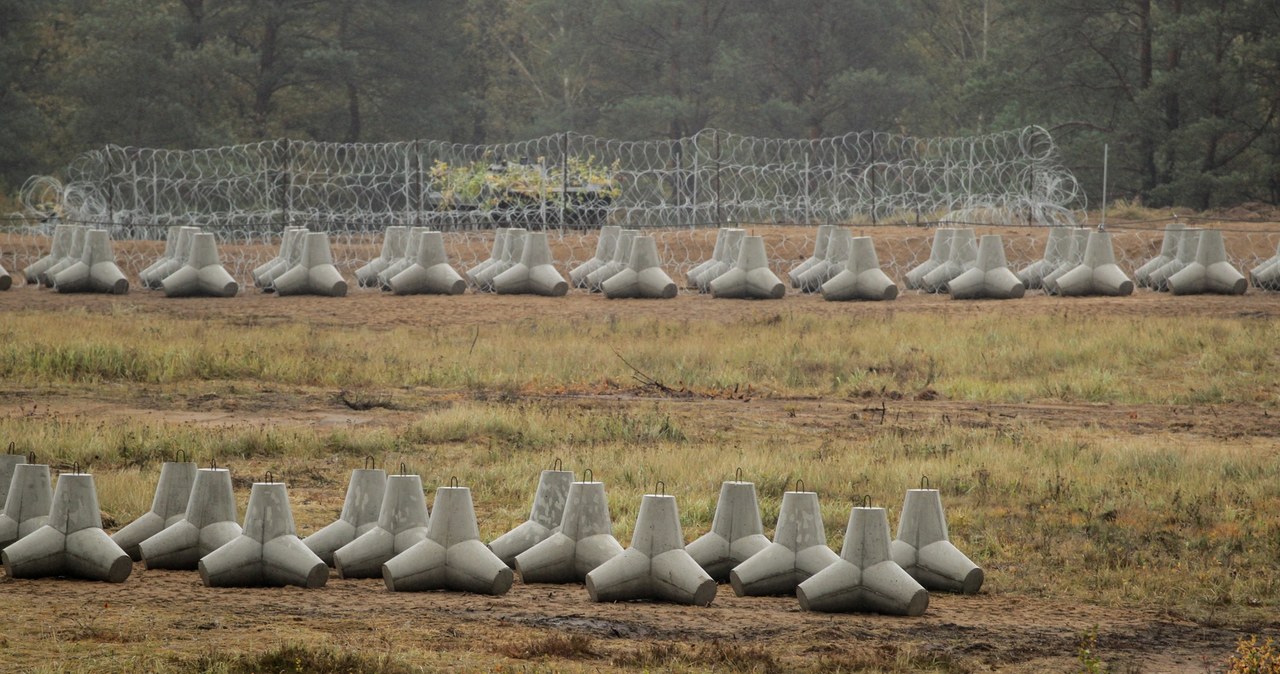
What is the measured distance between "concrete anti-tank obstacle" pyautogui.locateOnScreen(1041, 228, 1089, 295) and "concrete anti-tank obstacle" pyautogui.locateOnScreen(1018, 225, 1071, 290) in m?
0.13

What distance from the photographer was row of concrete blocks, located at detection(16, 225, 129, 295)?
2912 cm

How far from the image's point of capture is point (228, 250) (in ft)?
119

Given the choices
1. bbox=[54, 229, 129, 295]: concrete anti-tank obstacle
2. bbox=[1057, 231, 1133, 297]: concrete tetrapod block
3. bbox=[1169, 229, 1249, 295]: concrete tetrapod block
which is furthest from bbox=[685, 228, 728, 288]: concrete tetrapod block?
bbox=[54, 229, 129, 295]: concrete anti-tank obstacle

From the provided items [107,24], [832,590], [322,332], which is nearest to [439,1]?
[107,24]

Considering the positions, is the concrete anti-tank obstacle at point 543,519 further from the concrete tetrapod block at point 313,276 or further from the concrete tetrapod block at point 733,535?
the concrete tetrapod block at point 313,276

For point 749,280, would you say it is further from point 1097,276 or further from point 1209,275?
point 1209,275

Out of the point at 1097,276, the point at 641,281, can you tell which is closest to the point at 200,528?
the point at 641,281

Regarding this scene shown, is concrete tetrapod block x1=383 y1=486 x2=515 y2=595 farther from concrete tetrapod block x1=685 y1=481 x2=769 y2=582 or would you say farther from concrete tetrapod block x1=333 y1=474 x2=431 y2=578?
concrete tetrapod block x1=685 y1=481 x2=769 y2=582

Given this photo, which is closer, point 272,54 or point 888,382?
point 888,382

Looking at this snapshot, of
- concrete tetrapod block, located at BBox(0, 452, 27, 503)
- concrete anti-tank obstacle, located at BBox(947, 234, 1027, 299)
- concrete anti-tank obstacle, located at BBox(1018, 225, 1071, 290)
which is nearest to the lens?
concrete tetrapod block, located at BBox(0, 452, 27, 503)

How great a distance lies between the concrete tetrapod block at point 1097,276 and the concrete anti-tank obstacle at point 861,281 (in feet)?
8.27

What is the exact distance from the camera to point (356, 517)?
39.2 feet

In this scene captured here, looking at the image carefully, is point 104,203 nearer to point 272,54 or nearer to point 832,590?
point 272,54

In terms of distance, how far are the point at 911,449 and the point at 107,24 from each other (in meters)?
36.4
